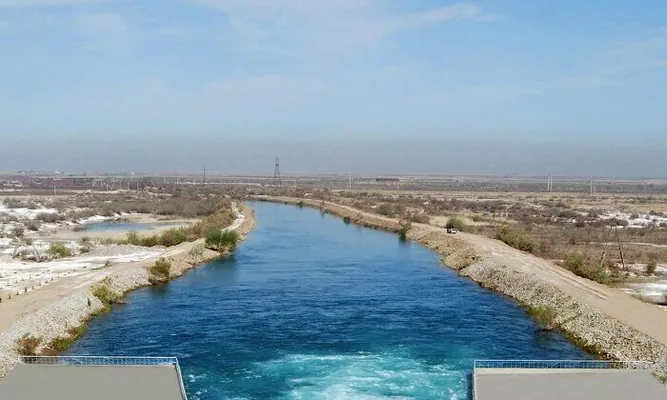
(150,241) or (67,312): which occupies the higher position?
(150,241)

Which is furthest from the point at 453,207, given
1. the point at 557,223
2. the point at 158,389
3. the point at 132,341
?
the point at 158,389

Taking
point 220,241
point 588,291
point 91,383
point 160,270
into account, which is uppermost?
point 220,241

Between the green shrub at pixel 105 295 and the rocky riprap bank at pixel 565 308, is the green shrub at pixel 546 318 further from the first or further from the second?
the green shrub at pixel 105 295

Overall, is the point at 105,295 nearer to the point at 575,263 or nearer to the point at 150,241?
the point at 150,241

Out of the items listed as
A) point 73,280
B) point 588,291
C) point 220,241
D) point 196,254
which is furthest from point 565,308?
point 220,241

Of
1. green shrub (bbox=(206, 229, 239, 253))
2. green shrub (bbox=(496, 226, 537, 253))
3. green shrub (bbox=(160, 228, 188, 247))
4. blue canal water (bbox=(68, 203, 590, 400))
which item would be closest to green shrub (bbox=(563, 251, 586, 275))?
blue canal water (bbox=(68, 203, 590, 400))

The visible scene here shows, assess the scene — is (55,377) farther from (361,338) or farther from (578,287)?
(578,287)

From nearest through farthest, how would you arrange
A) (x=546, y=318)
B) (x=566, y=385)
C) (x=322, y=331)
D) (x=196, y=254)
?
(x=566, y=385) < (x=322, y=331) < (x=546, y=318) < (x=196, y=254)
